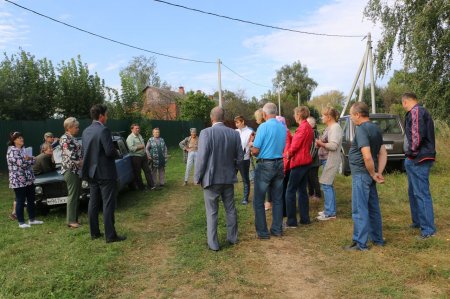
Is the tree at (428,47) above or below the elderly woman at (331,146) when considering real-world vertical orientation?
above

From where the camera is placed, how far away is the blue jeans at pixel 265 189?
18.7ft

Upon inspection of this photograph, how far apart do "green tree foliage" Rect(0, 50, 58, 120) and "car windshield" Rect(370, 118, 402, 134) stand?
1391cm

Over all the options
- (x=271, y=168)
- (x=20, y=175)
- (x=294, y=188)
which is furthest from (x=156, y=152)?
(x=271, y=168)

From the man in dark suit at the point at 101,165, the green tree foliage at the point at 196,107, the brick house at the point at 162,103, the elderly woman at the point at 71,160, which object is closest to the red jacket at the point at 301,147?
the man in dark suit at the point at 101,165

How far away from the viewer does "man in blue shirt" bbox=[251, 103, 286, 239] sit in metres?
5.69

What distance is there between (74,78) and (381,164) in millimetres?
18471

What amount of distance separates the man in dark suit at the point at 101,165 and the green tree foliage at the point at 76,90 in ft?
49.3

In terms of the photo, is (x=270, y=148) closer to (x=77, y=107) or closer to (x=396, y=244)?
(x=396, y=244)

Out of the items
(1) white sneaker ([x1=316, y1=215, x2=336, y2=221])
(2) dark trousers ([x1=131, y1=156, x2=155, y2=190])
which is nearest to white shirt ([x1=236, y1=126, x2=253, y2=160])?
(1) white sneaker ([x1=316, y1=215, x2=336, y2=221])

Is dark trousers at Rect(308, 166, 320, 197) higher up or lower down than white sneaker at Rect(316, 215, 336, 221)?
higher up

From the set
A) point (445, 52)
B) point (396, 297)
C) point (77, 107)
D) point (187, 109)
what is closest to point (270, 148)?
point (396, 297)

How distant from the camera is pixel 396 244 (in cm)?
532

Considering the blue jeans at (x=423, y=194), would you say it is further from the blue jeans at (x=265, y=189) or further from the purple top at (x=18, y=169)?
the purple top at (x=18, y=169)

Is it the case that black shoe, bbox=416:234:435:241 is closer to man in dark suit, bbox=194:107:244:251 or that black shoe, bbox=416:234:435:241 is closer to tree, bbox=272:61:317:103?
man in dark suit, bbox=194:107:244:251
